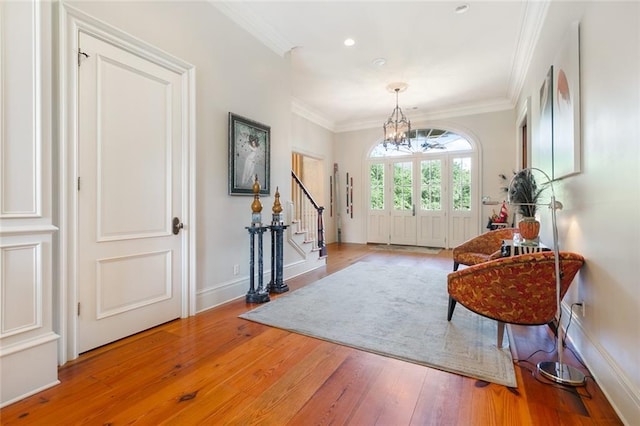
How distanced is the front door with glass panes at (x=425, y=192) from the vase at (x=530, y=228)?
13.4ft

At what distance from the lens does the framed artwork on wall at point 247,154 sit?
343 cm

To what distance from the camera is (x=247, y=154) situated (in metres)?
3.63

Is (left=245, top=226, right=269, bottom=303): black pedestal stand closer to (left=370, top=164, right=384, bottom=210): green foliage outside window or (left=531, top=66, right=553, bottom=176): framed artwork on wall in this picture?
(left=531, top=66, right=553, bottom=176): framed artwork on wall

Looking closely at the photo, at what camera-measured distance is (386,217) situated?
25.7ft

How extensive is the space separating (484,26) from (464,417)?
13.7 feet

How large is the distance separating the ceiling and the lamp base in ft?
11.2

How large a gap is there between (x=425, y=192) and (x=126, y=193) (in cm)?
634

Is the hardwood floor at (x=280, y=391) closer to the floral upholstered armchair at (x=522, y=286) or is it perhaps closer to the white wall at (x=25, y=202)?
the white wall at (x=25, y=202)

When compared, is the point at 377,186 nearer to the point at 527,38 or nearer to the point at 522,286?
the point at 527,38

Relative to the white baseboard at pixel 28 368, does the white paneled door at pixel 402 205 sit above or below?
above

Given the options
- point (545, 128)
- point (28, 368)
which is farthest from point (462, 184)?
point (28, 368)

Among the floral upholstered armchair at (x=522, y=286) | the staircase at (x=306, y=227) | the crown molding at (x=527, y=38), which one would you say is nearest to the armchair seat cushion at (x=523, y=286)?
the floral upholstered armchair at (x=522, y=286)

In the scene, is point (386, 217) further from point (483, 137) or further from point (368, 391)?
point (368, 391)

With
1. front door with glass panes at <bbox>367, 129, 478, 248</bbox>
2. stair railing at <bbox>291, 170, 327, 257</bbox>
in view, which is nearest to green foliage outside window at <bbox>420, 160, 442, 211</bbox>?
front door with glass panes at <bbox>367, 129, 478, 248</bbox>
